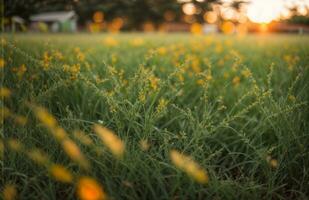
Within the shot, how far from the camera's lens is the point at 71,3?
4.69m

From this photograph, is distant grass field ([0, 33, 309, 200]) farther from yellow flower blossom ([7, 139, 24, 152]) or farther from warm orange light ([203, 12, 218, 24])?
warm orange light ([203, 12, 218, 24])

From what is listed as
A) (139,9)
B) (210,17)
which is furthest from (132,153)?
(210,17)

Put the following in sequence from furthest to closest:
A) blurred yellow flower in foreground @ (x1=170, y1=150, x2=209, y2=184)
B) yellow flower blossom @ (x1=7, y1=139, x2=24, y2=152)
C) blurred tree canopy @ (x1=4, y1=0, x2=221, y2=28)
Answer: blurred tree canopy @ (x1=4, y1=0, x2=221, y2=28), yellow flower blossom @ (x1=7, y1=139, x2=24, y2=152), blurred yellow flower in foreground @ (x1=170, y1=150, x2=209, y2=184)

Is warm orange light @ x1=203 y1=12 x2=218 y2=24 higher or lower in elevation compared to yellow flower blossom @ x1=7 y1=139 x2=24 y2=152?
lower

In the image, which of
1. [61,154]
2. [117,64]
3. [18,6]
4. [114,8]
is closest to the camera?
[61,154]

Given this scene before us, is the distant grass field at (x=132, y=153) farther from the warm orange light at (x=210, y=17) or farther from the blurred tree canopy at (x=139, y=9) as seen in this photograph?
the warm orange light at (x=210, y=17)

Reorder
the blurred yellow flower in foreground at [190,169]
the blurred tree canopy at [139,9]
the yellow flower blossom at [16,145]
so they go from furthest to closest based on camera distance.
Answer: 1. the blurred tree canopy at [139,9]
2. the yellow flower blossom at [16,145]
3. the blurred yellow flower in foreground at [190,169]

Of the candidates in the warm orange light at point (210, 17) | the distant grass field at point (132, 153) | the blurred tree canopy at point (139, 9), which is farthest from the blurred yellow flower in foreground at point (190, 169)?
the warm orange light at point (210, 17)

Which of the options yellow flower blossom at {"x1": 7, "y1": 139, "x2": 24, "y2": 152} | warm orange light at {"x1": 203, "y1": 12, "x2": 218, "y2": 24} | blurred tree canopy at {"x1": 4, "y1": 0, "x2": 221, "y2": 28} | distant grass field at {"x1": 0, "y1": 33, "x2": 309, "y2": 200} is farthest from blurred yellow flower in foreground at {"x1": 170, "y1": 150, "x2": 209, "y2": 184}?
warm orange light at {"x1": 203, "y1": 12, "x2": 218, "y2": 24}

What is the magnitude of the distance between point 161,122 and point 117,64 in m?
1.18

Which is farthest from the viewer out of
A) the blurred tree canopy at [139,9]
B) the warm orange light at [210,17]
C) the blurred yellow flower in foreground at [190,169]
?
the warm orange light at [210,17]

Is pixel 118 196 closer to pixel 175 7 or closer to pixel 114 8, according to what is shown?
pixel 114 8

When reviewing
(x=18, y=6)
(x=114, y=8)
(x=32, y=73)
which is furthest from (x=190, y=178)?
(x=114, y=8)

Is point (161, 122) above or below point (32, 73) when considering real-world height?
below
